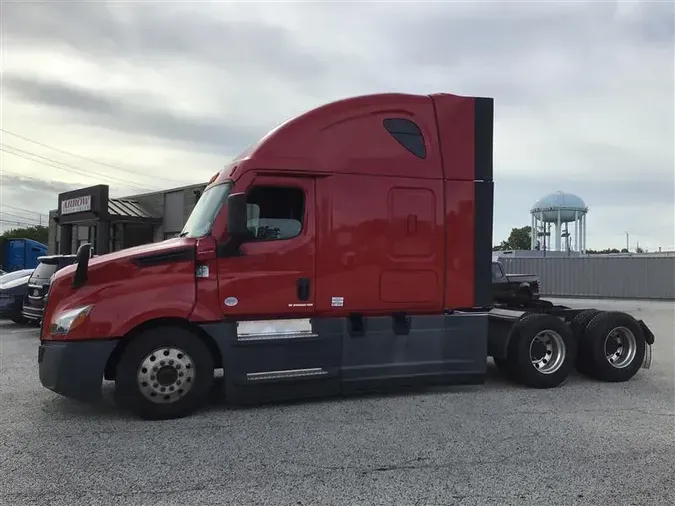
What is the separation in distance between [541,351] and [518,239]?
84383 millimetres

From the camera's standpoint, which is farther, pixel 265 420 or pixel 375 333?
pixel 375 333

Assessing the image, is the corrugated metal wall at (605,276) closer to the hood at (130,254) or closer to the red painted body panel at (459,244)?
the red painted body panel at (459,244)

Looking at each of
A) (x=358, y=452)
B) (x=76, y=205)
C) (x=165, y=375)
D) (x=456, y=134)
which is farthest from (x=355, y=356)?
(x=76, y=205)

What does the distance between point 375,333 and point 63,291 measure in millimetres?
3343

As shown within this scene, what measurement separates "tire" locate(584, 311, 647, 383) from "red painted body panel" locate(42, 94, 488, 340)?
214 cm

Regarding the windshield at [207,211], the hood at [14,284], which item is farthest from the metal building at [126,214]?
the windshield at [207,211]

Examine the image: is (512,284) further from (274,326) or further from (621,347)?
(274,326)

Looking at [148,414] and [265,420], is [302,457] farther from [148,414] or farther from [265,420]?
[148,414]

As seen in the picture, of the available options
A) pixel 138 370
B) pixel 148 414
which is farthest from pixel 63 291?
pixel 148 414

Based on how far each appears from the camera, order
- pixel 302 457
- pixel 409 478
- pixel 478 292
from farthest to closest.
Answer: pixel 478 292 < pixel 302 457 < pixel 409 478

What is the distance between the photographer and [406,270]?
21.5 feet

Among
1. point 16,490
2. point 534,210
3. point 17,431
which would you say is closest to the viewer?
point 16,490

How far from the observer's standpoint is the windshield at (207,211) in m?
6.08

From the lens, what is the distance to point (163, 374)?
18.6 ft
